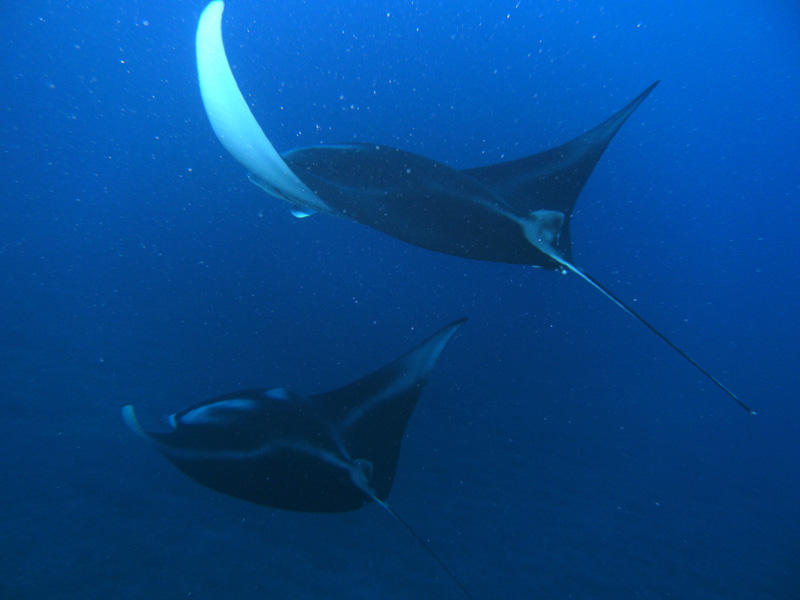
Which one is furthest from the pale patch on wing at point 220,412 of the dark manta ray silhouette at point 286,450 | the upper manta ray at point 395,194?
the upper manta ray at point 395,194

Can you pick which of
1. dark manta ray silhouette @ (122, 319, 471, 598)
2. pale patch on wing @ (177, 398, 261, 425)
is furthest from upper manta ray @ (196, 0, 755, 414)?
pale patch on wing @ (177, 398, 261, 425)

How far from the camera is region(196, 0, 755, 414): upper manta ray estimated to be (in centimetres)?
177

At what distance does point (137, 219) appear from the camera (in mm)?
22578

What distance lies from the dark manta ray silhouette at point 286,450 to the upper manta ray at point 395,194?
61 cm

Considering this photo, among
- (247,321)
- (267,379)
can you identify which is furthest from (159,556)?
(247,321)

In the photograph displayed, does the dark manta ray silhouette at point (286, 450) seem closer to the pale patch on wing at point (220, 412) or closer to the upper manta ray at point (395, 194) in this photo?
the pale patch on wing at point (220, 412)

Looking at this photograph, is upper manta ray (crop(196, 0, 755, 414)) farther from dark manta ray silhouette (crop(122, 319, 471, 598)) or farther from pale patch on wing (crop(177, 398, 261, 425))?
pale patch on wing (crop(177, 398, 261, 425))

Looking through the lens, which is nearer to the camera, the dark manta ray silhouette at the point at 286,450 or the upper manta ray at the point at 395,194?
the upper manta ray at the point at 395,194

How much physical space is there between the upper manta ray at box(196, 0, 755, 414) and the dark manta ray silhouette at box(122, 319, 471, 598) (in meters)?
0.61

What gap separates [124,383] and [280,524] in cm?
295

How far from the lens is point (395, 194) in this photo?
2004 millimetres

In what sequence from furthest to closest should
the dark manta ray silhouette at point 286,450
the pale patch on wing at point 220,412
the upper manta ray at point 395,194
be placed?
1. the pale patch on wing at point 220,412
2. the dark manta ray silhouette at point 286,450
3. the upper manta ray at point 395,194

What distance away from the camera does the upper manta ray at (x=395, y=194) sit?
1.77 metres

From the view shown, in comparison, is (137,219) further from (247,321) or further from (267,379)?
(267,379)
